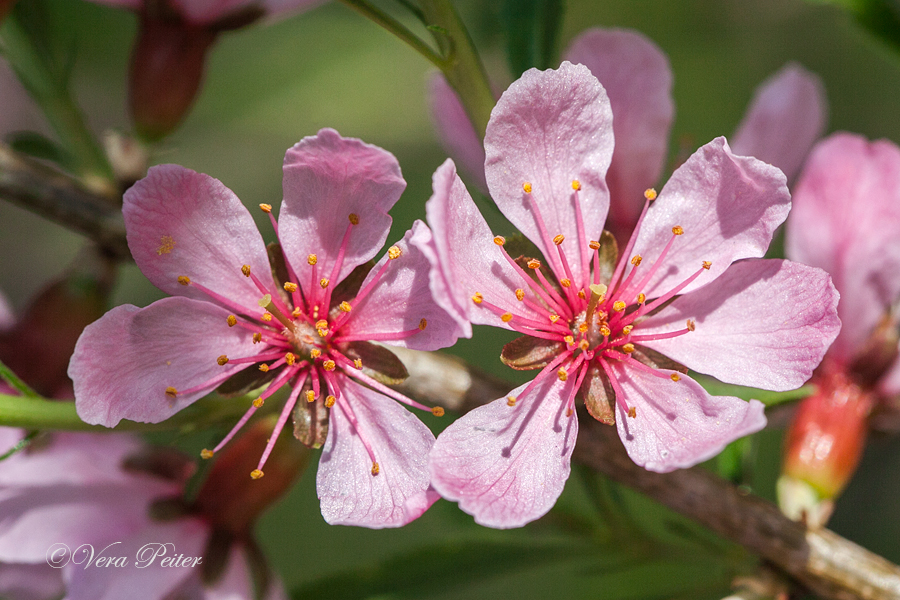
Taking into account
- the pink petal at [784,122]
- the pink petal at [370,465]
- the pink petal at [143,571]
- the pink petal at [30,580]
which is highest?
the pink petal at [784,122]

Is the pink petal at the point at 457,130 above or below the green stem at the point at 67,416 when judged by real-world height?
above

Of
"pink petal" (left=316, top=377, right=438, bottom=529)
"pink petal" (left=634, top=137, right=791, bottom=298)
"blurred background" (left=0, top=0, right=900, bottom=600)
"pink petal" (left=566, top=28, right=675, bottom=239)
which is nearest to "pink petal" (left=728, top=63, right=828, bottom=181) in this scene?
"pink petal" (left=566, top=28, right=675, bottom=239)

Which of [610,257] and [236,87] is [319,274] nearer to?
[610,257]

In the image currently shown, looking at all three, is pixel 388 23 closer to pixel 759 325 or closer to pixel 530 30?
pixel 530 30

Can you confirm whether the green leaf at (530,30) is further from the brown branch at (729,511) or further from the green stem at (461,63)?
the brown branch at (729,511)

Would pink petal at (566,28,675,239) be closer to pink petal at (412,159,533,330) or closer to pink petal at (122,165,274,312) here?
pink petal at (412,159,533,330)

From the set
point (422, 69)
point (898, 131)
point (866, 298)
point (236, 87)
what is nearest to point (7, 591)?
point (866, 298)

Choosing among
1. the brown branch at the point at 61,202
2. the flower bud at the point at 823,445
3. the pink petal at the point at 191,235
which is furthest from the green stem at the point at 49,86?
the flower bud at the point at 823,445
